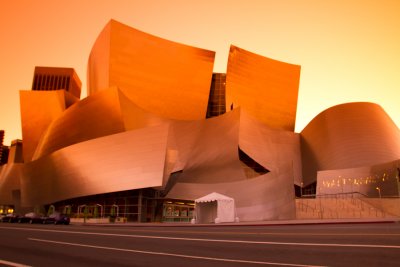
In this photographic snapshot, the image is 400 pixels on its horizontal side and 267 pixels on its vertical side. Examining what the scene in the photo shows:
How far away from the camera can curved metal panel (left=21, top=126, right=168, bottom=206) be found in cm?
3684

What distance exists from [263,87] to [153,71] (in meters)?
20.3

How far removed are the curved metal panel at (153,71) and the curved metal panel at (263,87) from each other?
4506mm

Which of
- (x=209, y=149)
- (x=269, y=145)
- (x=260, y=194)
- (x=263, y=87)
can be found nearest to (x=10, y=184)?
(x=209, y=149)

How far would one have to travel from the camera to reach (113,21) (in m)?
50.0

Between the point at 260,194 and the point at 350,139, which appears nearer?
the point at 260,194

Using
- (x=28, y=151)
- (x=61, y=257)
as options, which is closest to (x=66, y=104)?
(x=28, y=151)

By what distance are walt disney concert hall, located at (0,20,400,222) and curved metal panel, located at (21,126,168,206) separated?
0.39 ft

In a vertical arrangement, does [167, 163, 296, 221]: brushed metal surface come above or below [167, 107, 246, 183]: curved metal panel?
below

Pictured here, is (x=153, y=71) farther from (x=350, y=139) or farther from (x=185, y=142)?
(x=350, y=139)

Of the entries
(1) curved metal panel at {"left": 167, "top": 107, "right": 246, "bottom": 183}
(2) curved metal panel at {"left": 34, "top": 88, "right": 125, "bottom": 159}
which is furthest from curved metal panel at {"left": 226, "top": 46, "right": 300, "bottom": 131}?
(2) curved metal panel at {"left": 34, "top": 88, "right": 125, "bottom": 159}

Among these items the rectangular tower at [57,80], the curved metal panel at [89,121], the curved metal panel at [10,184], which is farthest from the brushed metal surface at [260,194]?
the rectangular tower at [57,80]

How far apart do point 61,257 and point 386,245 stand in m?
6.58

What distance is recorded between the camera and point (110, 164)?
127ft

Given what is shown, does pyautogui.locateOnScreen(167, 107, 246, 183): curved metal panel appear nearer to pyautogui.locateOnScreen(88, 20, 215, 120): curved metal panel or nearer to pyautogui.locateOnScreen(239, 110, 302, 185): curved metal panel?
pyautogui.locateOnScreen(239, 110, 302, 185): curved metal panel
